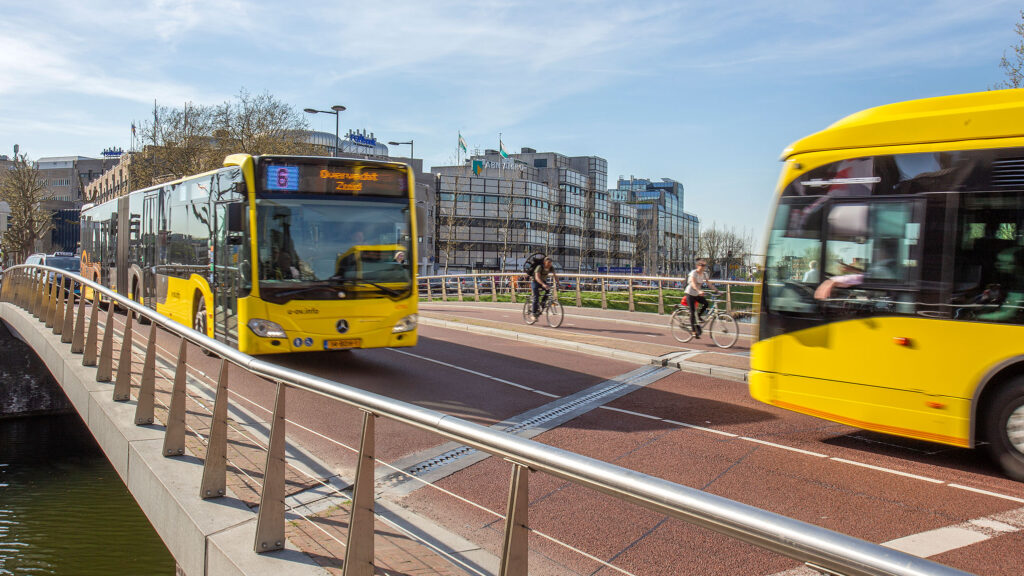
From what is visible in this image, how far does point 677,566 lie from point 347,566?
7.14 feet

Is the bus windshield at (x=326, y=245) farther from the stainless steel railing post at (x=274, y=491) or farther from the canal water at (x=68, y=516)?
the stainless steel railing post at (x=274, y=491)

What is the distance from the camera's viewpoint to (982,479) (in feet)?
21.7

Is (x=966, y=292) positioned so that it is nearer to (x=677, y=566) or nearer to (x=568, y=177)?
(x=677, y=566)

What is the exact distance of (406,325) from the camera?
38.1 feet

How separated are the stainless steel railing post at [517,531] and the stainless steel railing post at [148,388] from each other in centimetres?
542

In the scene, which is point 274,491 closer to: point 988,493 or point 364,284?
point 988,493

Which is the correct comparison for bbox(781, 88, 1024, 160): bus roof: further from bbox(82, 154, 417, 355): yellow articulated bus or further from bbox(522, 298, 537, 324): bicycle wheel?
bbox(522, 298, 537, 324): bicycle wheel

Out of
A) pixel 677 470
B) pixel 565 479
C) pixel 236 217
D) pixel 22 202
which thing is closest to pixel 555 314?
pixel 236 217

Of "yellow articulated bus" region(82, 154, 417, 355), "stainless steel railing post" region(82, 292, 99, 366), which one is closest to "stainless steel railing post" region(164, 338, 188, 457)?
"yellow articulated bus" region(82, 154, 417, 355)

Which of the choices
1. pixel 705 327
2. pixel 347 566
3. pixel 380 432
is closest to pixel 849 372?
pixel 380 432

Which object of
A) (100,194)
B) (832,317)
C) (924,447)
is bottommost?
(924,447)

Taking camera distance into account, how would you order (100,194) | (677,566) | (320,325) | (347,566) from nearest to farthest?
(347,566) < (677,566) < (320,325) < (100,194)

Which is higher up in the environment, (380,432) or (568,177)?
(568,177)

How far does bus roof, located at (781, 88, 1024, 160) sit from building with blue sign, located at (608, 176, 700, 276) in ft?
338
